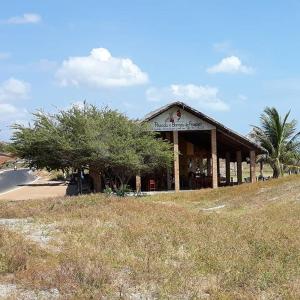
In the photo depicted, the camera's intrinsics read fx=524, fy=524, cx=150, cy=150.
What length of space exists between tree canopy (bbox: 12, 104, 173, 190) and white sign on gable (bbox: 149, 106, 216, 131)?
3.43 m

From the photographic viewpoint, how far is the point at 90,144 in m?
23.8

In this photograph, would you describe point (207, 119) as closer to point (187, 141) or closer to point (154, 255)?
point (187, 141)

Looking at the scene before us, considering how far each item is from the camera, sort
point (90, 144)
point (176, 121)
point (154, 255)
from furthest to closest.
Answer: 1. point (176, 121)
2. point (90, 144)
3. point (154, 255)

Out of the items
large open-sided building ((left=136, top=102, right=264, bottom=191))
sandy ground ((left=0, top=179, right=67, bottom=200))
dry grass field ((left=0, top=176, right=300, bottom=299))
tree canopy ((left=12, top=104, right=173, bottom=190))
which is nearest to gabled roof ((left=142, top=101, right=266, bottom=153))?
large open-sided building ((left=136, top=102, right=264, bottom=191))

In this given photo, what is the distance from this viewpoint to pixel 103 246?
30.0 ft

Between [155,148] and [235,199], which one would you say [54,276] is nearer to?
[235,199]

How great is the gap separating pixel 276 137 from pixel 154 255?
29.5 m

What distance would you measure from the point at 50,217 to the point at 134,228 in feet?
11.5

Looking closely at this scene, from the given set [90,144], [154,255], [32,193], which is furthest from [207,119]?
[154,255]

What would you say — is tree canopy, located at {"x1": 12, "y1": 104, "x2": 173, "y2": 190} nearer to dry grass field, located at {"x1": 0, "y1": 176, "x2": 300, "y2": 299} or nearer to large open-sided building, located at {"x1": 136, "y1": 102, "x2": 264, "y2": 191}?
large open-sided building, located at {"x1": 136, "y1": 102, "x2": 264, "y2": 191}

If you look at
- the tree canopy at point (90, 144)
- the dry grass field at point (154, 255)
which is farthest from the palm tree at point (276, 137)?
the dry grass field at point (154, 255)

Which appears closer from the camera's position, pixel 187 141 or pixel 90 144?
pixel 90 144

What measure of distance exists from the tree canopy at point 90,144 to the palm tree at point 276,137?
495 inches

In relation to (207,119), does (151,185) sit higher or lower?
lower
